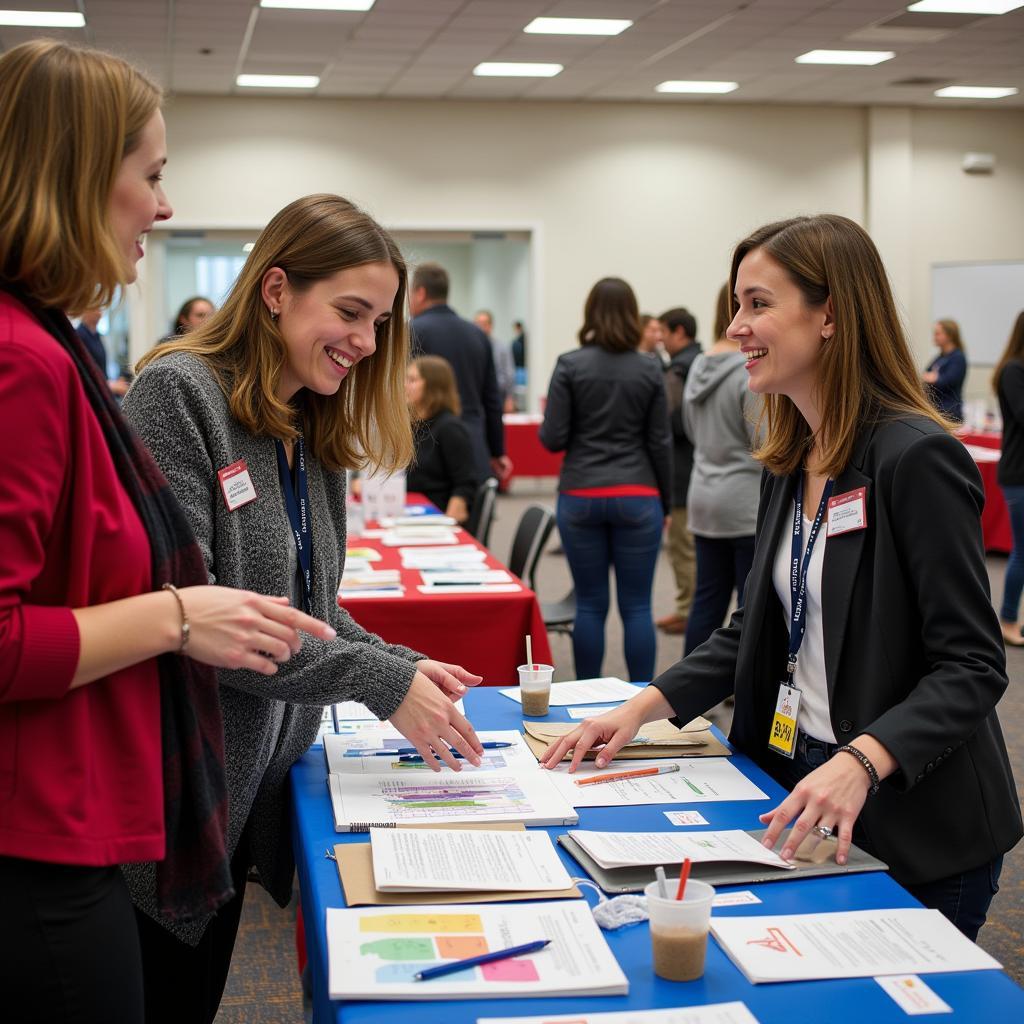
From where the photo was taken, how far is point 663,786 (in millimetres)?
1704

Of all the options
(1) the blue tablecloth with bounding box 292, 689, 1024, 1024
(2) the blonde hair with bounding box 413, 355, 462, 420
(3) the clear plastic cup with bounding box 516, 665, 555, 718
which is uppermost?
(2) the blonde hair with bounding box 413, 355, 462, 420

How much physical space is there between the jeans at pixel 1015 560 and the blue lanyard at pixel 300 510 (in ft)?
14.7

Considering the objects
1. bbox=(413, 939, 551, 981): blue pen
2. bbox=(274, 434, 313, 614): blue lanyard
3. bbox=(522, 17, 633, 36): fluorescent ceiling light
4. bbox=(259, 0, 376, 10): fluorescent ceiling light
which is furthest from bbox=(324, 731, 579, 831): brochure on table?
bbox=(522, 17, 633, 36): fluorescent ceiling light

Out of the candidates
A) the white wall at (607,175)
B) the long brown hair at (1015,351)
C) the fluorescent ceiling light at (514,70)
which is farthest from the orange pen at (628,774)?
the white wall at (607,175)

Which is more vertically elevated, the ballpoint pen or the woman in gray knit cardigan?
the woman in gray knit cardigan

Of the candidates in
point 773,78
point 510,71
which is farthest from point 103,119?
point 773,78

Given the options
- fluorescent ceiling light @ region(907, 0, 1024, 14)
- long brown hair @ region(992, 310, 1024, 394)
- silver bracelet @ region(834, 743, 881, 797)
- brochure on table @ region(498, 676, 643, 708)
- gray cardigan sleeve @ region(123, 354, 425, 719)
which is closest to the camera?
silver bracelet @ region(834, 743, 881, 797)

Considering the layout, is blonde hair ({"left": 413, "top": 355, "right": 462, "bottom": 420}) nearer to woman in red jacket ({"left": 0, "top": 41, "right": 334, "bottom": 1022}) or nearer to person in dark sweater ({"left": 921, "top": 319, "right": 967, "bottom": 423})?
woman in red jacket ({"left": 0, "top": 41, "right": 334, "bottom": 1022})

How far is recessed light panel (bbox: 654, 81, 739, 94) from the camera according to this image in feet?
34.6

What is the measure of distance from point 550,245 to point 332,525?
33.0 ft

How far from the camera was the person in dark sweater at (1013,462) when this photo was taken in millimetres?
5418

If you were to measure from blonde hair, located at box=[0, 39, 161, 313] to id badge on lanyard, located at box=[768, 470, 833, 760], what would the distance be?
1017mm

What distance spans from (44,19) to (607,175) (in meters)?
5.35

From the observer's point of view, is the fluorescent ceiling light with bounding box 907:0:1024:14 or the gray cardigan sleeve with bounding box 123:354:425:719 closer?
the gray cardigan sleeve with bounding box 123:354:425:719
